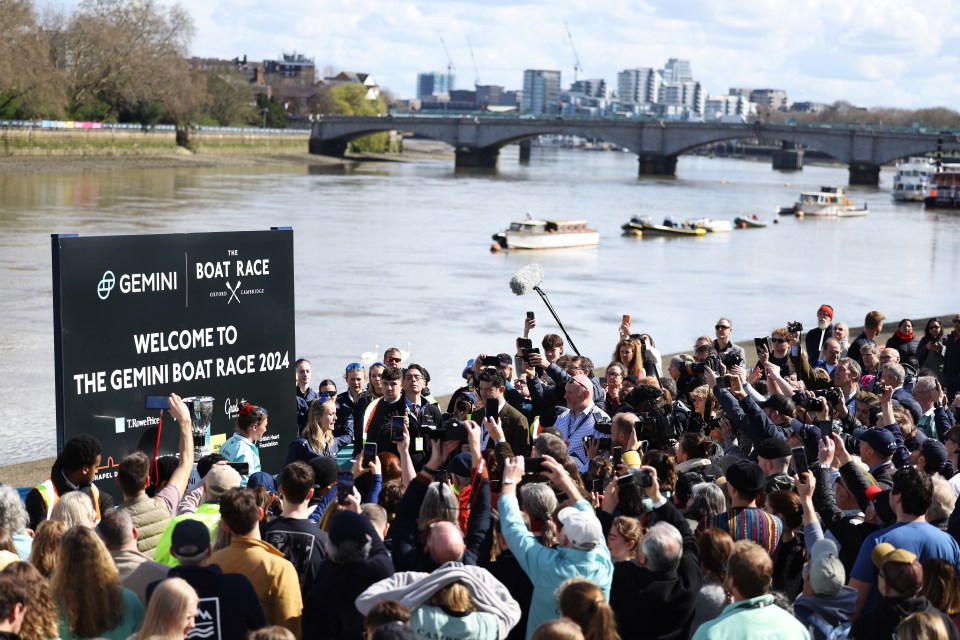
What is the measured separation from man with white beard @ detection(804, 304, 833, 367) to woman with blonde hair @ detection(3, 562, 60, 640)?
7808 mm

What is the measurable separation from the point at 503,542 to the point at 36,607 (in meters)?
1.73

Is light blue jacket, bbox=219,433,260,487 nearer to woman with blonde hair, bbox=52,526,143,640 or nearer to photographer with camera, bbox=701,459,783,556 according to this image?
woman with blonde hair, bbox=52,526,143,640

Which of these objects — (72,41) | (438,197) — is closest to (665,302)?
(438,197)

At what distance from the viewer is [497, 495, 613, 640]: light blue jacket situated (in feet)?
14.2

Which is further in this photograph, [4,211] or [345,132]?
[345,132]

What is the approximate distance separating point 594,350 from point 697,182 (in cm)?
7497

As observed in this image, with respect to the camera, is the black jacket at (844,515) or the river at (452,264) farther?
the river at (452,264)

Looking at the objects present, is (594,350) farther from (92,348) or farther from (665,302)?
(92,348)

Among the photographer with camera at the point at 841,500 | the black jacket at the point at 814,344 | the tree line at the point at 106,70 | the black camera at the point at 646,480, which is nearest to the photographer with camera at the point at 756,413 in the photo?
the photographer with camera at the point at 841,500

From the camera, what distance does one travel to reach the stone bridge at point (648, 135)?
299ft

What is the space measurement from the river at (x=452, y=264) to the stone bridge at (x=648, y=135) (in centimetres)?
1732

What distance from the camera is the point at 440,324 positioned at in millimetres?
23984

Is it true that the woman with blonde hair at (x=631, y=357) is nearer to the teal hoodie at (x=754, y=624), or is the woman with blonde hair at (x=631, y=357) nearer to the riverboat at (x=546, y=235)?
the teal hoodie at (x=754, y=624)

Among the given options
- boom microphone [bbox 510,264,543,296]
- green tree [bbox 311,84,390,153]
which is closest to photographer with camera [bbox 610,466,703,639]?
boom microphone [bbox 510,264,543,296]
